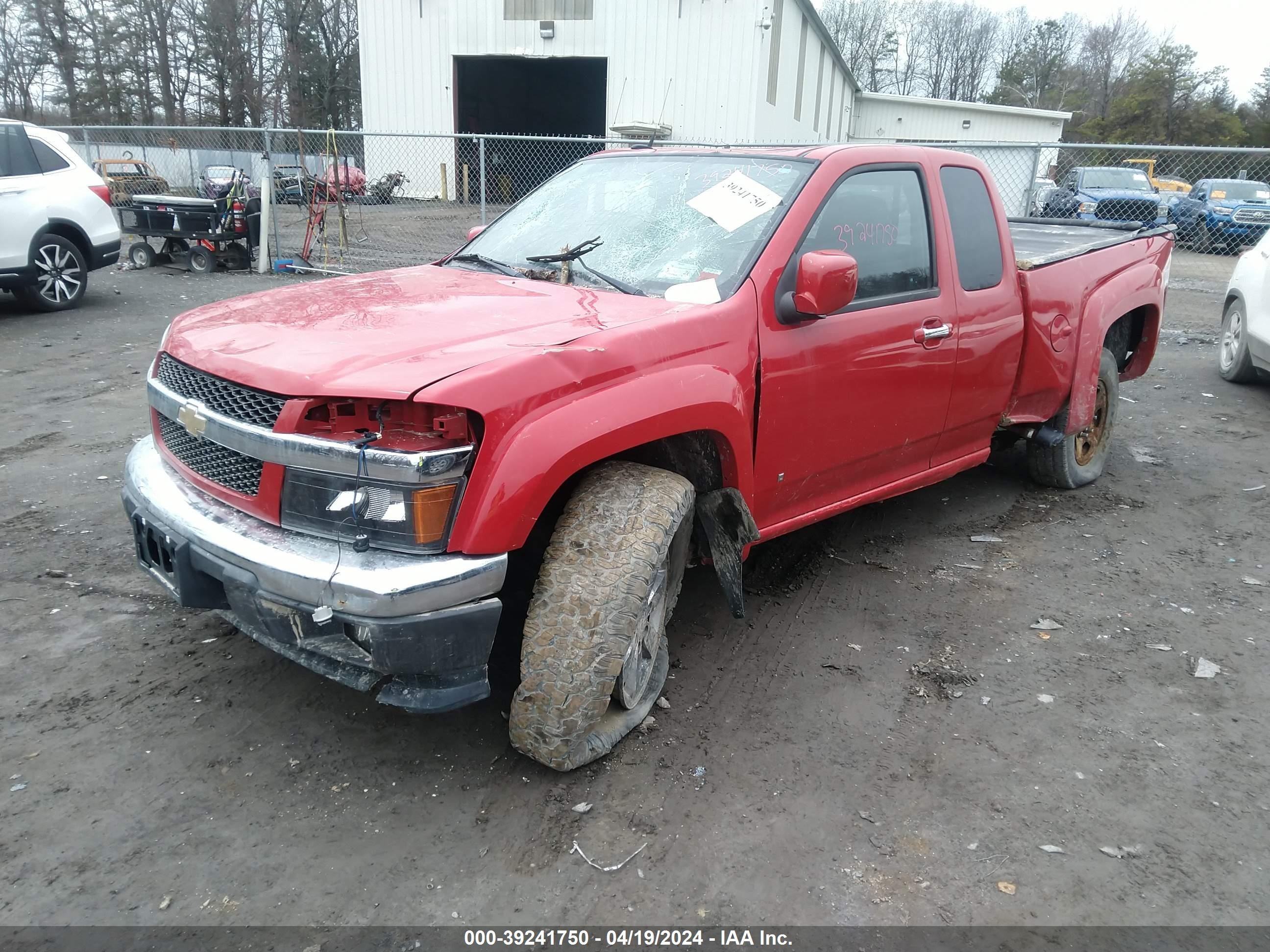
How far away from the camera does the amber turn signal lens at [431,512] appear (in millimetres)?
2373

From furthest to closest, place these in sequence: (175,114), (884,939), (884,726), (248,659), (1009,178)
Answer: (175,114)
(1009,178)
(248,659)
(884,726)
(884,939)

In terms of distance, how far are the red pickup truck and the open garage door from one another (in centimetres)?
1944

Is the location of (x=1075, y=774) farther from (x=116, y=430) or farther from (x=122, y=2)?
(x=122, y=2)

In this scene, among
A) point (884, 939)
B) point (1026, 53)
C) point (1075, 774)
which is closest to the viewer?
point (884, 939)

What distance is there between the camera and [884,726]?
310cm

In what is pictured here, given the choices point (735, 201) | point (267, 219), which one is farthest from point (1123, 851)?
point (267, 219)

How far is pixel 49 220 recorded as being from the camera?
947 centimetres

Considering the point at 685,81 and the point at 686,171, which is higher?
the point at 685,81

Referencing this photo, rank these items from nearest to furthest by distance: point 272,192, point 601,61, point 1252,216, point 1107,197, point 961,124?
point 272,192, point 1252,216, point 1107,197, point 601,61, point 961,124

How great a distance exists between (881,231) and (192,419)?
2704mm

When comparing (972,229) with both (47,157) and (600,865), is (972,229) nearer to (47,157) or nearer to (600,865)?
(600,865)

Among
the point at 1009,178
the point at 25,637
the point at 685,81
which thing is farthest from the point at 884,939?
the point at 685,81

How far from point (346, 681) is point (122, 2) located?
49.4 m

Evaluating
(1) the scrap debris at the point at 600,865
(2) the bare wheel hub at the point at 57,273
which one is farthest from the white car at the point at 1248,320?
(2) the bare wheel hub at the point at 57,273
